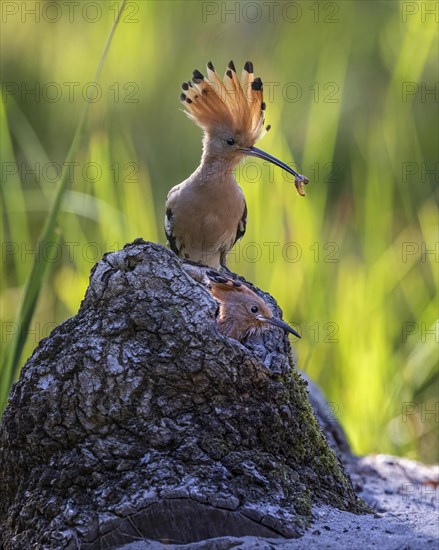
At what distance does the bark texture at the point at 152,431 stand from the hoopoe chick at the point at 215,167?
166 cm

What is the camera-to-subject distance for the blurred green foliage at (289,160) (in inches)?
222

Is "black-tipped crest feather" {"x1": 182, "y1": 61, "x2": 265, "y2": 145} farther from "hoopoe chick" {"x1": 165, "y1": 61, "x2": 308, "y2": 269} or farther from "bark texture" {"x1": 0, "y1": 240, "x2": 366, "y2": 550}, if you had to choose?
"bark texture" {"x1": 0, "y1": 240, "x2": 366, "y2": 550}

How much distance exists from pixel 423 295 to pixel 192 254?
2.28 m

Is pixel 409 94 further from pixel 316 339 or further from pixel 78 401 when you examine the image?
pixel 78 401

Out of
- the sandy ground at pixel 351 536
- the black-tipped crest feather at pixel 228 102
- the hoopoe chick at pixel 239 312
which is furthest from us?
the black-tipped crest feather at pixel 228 102

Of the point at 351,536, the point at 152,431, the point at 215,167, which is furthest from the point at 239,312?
the point at 215,167

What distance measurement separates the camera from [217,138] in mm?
4758

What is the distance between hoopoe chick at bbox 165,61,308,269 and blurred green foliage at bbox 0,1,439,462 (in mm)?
601

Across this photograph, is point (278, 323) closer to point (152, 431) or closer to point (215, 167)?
point (152, 431)

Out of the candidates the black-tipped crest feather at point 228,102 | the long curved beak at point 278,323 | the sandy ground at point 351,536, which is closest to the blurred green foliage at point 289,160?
the black-tipped crest feather at point 228,102

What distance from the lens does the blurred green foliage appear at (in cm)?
563

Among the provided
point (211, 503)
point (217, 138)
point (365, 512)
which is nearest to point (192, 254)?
point (217, 138)

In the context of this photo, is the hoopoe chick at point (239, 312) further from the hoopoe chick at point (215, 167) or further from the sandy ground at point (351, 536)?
the hoopoe chick at point (215, 167)

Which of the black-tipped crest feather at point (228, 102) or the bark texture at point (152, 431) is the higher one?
the black-tipped crest feather at point (228, 102)
